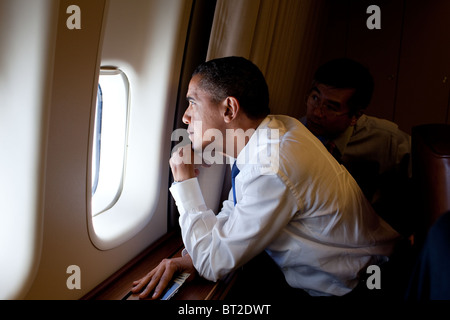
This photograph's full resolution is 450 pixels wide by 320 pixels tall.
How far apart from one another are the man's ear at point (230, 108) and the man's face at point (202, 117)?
0.08ft

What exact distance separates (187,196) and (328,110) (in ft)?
3.13

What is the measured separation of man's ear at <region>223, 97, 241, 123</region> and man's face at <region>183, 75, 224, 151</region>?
24 millimetres

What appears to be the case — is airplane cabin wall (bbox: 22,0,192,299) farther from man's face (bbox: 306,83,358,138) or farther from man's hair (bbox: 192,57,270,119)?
man's face (bbox: 306,83,358,138)

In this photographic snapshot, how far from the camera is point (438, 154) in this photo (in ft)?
4.38

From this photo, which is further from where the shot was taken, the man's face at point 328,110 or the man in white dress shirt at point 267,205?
the man's face at point 328,110

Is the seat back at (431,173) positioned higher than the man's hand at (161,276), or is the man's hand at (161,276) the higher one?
the seat back at (431,173)

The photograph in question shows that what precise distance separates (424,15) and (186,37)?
110 inches

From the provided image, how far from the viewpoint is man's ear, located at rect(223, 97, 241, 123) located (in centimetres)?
144

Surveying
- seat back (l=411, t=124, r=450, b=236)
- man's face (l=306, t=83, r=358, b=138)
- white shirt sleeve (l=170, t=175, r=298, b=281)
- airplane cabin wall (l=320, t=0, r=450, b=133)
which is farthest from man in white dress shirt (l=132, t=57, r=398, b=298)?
airplane cabin wall (l=320, t=0, r=450, b=133)

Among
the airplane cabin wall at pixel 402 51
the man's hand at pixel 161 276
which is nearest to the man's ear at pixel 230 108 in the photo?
the man's hand at pixel 161 276

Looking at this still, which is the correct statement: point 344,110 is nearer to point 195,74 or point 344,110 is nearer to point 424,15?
point 195,74

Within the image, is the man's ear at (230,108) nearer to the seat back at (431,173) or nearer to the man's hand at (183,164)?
the man's hand at (183,164)

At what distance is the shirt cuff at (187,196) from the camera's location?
4.85ft
